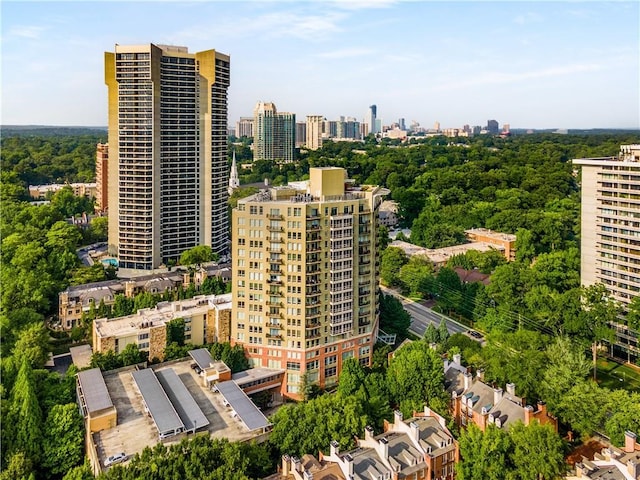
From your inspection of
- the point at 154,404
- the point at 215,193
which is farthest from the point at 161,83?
the point at 154,404

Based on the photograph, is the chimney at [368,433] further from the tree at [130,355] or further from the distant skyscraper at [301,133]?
the distant skyscraper at [301,133]

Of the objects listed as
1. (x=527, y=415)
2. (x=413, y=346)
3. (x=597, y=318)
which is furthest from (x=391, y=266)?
(x=527, y=415)

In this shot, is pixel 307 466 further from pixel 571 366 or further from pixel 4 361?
pixel 4 361

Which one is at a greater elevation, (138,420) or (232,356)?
(232,356)

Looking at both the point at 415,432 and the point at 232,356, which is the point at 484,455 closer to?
the point at 415,432

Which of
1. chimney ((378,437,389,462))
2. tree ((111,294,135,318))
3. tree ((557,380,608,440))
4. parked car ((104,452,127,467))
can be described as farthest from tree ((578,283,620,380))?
tree ((111,294,135,318))

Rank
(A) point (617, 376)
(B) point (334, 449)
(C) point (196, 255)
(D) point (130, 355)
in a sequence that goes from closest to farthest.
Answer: (B) point (334, 449) → (D) point (130, 355) → (A) point (617, 376) → (C) point (196, 255)
